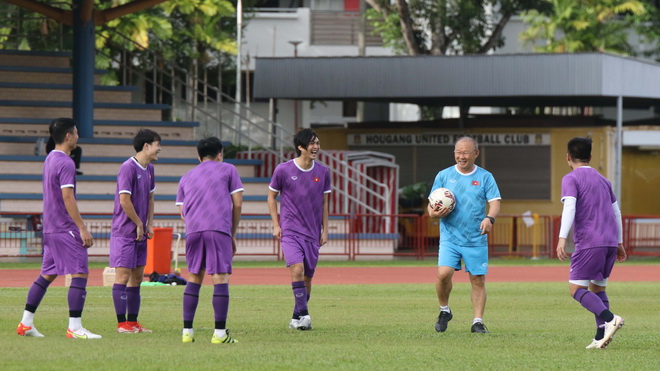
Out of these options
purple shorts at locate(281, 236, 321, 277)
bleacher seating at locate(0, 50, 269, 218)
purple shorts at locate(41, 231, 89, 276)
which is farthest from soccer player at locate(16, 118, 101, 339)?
bleacher seating at locate(0, 50, 269, 218)

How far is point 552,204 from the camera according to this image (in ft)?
124

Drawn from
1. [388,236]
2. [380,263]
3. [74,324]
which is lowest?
[380,263]

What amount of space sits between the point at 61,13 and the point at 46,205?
24023mm

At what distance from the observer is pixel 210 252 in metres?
12.0

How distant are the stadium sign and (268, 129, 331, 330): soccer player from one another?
24.2 meters

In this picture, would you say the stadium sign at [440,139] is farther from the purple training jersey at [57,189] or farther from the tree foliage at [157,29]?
the purple training jersey at [57,189]

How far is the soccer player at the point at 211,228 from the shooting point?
12.0m

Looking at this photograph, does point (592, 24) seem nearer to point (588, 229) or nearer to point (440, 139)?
point (440, 139)

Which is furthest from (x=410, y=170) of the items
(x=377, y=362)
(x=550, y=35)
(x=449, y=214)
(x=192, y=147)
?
(x=377, y=362)

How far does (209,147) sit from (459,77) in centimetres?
2367

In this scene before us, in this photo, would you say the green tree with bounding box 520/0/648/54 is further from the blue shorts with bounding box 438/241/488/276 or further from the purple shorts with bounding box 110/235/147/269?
the purple shorts with bounding box 110/235/147/269

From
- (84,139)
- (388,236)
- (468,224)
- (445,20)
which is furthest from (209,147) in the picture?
(445,20)

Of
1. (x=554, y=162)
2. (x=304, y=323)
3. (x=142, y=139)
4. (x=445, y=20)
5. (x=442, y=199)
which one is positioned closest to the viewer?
(x=142, y=139)

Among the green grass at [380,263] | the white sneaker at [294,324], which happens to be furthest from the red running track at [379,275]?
the white sneaker at [294,324]
